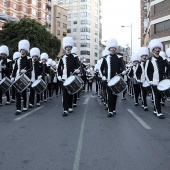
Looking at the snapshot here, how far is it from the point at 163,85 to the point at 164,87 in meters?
0.11

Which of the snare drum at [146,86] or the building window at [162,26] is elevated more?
the building window at [162,26]

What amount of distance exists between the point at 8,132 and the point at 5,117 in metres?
2.32

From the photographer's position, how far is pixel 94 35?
12044cm

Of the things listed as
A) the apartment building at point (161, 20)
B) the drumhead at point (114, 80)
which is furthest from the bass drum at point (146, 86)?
the apartment building at point (161, 20)

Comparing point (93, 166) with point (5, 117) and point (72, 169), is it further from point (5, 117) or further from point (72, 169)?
point (5, 117)

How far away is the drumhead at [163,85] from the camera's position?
27.3ft

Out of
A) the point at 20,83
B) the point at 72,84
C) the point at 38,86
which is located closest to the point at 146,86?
the point at 72,84

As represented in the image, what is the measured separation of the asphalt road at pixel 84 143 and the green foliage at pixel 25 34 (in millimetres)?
34683

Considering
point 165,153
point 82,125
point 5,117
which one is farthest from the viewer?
point 5,117

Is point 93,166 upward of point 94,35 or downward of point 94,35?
downward

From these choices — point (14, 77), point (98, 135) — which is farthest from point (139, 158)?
point (14, 77)

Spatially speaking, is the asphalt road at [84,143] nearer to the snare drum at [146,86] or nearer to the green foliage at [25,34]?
the snare drum at [146,86]

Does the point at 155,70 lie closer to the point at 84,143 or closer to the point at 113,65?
the point at 113,65

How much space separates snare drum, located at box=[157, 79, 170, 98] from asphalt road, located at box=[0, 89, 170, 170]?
78 centimetres
